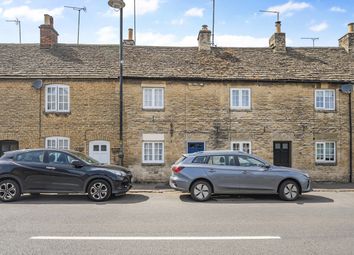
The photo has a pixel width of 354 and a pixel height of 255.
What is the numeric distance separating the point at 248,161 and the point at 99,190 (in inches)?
203

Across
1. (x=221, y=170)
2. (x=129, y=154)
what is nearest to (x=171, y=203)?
(x=221, y=170)

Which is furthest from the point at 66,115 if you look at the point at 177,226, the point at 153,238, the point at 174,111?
the point at 153,238

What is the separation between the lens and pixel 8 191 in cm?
1112

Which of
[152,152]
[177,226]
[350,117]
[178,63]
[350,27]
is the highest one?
[350,27]

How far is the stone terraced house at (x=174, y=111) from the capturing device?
1669 cm

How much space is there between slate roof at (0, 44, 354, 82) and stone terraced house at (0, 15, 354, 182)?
90 millimetres

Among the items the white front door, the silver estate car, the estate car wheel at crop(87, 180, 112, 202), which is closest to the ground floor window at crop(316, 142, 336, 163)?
the silver estate car

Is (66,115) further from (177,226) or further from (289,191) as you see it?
(289,191)

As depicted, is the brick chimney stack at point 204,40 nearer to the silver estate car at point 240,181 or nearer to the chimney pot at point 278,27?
the chimney pot at point 278,27

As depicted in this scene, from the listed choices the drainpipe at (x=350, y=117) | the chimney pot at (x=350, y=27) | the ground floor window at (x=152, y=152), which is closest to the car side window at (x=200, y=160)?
the ground floor window at (x=152, y=152)

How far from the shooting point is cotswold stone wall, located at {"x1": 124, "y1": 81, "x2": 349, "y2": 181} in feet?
55.4

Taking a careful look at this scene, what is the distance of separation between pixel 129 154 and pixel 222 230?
391 inches

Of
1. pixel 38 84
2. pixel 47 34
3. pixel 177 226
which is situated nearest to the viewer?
pixel 177 226

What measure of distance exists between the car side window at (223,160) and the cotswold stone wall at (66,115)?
21.1 feet
